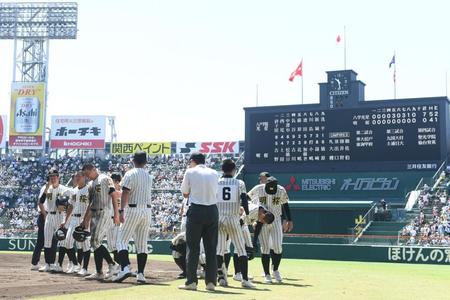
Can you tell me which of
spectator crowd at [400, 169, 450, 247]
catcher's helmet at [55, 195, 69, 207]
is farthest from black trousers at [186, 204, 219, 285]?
spectator crowd at [400, 169, 450, 247]

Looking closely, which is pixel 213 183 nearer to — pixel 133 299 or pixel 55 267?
pixel 133 299

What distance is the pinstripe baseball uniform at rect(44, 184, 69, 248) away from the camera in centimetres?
1452

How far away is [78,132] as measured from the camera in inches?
1850

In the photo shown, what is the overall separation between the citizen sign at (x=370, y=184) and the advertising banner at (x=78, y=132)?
20246 mm

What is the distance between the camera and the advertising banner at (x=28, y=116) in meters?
46.2

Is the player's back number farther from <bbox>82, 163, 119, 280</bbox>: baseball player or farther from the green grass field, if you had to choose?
<bbox>82, 163, 119, 280</bbox>: baseball player

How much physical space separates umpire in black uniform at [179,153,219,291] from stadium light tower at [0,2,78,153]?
4048cm

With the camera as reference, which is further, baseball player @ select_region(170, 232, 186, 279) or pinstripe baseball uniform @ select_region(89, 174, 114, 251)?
baseball player @ select_region(170, 232, 186, 279)

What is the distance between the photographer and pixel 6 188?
42.9 m

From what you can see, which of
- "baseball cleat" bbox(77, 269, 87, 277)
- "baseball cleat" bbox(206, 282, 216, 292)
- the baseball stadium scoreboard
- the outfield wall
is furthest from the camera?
the baseball stadium scoreboard

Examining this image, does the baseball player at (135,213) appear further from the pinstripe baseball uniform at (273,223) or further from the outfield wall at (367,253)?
the outfield wall at (367,253)

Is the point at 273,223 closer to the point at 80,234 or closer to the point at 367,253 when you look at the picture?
the point at 80,234

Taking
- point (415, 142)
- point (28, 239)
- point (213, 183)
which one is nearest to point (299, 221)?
point (415, 142)

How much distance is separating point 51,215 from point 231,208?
5475mm
